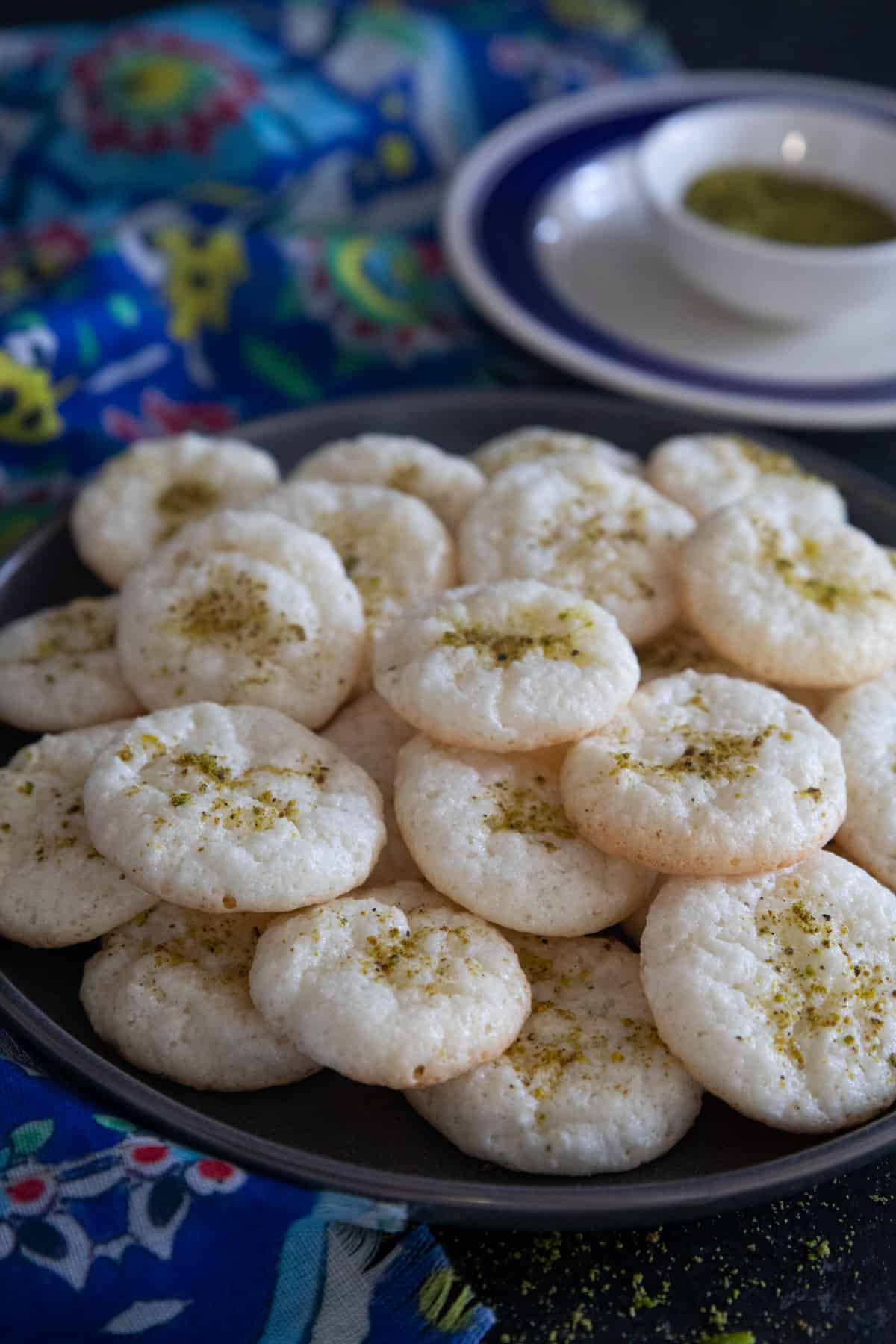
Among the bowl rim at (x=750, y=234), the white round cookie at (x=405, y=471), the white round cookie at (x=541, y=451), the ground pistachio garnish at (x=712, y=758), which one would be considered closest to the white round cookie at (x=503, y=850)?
the ground pistachio garnish at (x=712, y=758)

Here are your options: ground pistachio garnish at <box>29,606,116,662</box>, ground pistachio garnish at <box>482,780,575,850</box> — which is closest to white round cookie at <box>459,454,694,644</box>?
ground pistachio garnish at <box>482,780,575,850</box>

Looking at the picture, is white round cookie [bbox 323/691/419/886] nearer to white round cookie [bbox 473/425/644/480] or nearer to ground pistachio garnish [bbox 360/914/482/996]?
ground pistachio garnish [bbox 360/914/482/996]

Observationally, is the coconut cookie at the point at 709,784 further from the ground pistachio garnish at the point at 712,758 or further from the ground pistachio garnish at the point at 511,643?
the ground pistachio garnish at the point at 511,643

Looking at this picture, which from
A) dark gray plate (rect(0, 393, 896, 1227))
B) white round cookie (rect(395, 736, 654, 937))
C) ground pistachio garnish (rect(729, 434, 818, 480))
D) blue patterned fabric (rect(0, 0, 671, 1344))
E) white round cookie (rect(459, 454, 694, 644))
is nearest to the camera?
dark gray plate (rect(0, 393, 896, 1227))

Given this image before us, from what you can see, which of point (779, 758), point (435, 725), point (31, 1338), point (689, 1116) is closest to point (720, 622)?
point (779, 758)

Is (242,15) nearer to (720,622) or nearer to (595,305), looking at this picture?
(595,305)

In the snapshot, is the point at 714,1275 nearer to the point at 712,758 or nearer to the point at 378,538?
the point at 712,758

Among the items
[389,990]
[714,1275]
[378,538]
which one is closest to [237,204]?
[378,538]
